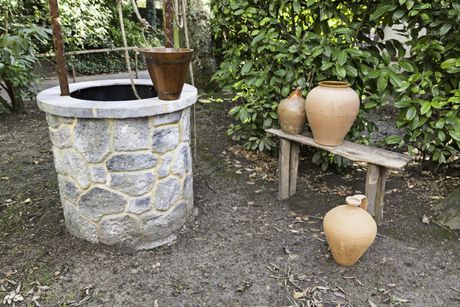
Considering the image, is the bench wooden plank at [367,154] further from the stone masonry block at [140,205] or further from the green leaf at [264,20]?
the stone masonry block at [140,205]

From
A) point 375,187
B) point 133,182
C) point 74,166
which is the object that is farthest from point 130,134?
point 375,187

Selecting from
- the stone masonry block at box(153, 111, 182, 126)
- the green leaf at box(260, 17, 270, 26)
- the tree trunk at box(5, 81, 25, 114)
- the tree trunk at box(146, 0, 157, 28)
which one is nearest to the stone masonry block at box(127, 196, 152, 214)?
the stone masonry block at box(153, 111, 182, 126)

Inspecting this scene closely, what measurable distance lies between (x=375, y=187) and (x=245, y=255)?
34.0 inches

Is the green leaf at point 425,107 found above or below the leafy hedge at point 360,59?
below

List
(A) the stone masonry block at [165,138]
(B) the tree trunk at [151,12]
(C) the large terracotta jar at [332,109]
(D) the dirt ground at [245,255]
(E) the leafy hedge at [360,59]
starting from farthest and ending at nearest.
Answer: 1. (B) the tree trunk at [151,12]
2. (E) the leafy hedge at [360,59]
3. (C) the large terracotta jar at [332,109]
4. (A) the stone masonry block at [165,138]
5. (D) the dirt ground at [245,255]

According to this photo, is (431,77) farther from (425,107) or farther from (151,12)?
(151,12)

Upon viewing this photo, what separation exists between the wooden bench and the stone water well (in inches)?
28.5

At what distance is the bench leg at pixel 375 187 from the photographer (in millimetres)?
2219

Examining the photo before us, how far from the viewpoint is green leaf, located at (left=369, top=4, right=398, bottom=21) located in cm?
232

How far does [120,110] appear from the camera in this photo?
187cm

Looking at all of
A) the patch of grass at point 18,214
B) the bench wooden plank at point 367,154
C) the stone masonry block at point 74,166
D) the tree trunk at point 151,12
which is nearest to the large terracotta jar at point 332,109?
the bench wooden plank at point 367,154

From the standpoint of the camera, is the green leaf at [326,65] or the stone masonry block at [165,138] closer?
the stone masonry block at [165,138]

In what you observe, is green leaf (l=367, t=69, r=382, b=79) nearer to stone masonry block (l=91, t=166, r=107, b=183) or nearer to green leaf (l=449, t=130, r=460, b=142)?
green leaf (l=449, t=130, r=460, b=142)

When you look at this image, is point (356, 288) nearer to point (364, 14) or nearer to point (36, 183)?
point (364, 14)
